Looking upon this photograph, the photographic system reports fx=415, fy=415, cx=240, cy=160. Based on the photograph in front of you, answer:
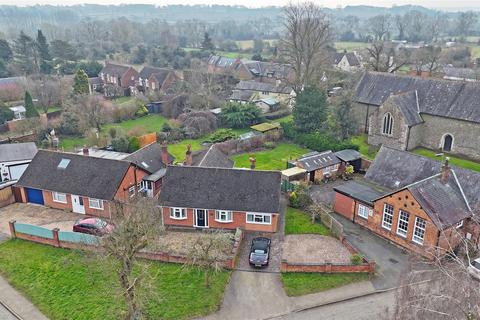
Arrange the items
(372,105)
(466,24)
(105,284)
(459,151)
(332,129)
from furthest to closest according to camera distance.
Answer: (466,24)
(372,105)
(332,129)
(459,151)
(105,284)

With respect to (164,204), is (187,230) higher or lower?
lower

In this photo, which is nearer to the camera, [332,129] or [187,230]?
[187,230]

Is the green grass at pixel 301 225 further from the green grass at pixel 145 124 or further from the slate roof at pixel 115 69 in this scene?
the slate roof at pixel 115 69

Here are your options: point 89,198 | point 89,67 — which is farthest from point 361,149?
point 89,67

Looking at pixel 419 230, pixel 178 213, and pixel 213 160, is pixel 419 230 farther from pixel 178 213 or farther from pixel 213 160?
pixel 213 160

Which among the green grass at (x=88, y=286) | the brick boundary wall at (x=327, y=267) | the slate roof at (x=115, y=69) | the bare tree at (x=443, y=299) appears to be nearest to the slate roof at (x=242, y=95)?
the slate roof at (x=115, y=69)

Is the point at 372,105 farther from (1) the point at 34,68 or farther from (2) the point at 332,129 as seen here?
(1) the point at 34,68
